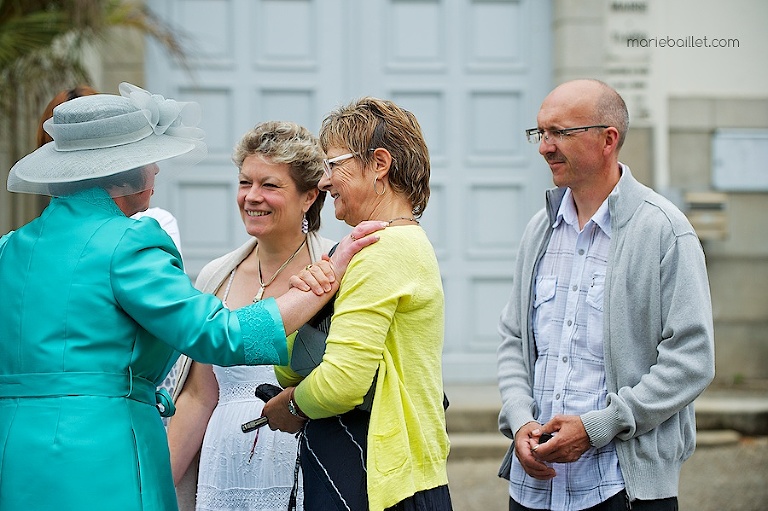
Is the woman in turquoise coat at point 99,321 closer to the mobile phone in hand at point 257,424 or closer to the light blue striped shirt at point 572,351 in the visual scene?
the mobile phone in hand at point 257,424

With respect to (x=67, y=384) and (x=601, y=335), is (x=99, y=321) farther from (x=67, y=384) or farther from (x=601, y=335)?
(x=601, y=335)

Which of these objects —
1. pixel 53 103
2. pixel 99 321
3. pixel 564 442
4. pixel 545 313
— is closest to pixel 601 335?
pixel 545 313

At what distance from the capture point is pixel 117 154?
2.36 metres

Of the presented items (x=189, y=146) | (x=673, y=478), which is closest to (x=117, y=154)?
(x=189, y=146)

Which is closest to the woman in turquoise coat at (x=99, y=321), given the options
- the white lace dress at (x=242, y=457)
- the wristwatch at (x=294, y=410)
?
the wristwatch at (x=294, y=410)

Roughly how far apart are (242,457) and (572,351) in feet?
3.36

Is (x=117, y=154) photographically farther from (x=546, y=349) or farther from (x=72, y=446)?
(x=546, y=349)

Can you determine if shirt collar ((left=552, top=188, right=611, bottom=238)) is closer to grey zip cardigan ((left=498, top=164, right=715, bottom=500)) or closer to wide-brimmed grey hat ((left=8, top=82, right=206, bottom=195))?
grey zip cardigan ((left=498, top=164, right=715, bottom=500))

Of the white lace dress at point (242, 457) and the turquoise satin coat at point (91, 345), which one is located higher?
the turquoise satin coat at point (91, 345)

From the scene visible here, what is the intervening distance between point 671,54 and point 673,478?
491 cm

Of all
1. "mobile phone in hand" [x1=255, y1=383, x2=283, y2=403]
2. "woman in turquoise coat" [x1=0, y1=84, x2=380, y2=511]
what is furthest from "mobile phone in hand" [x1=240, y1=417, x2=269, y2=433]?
"woman in turquoise coat" [x1=0, y1=84, x2=380, y2=511]

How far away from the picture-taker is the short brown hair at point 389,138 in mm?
2488

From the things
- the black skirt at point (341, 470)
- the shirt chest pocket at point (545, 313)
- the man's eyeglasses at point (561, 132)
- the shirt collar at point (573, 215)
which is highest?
the man's eyeglasses at point (561, 132)

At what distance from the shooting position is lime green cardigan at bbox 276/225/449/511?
2277 millimetres
